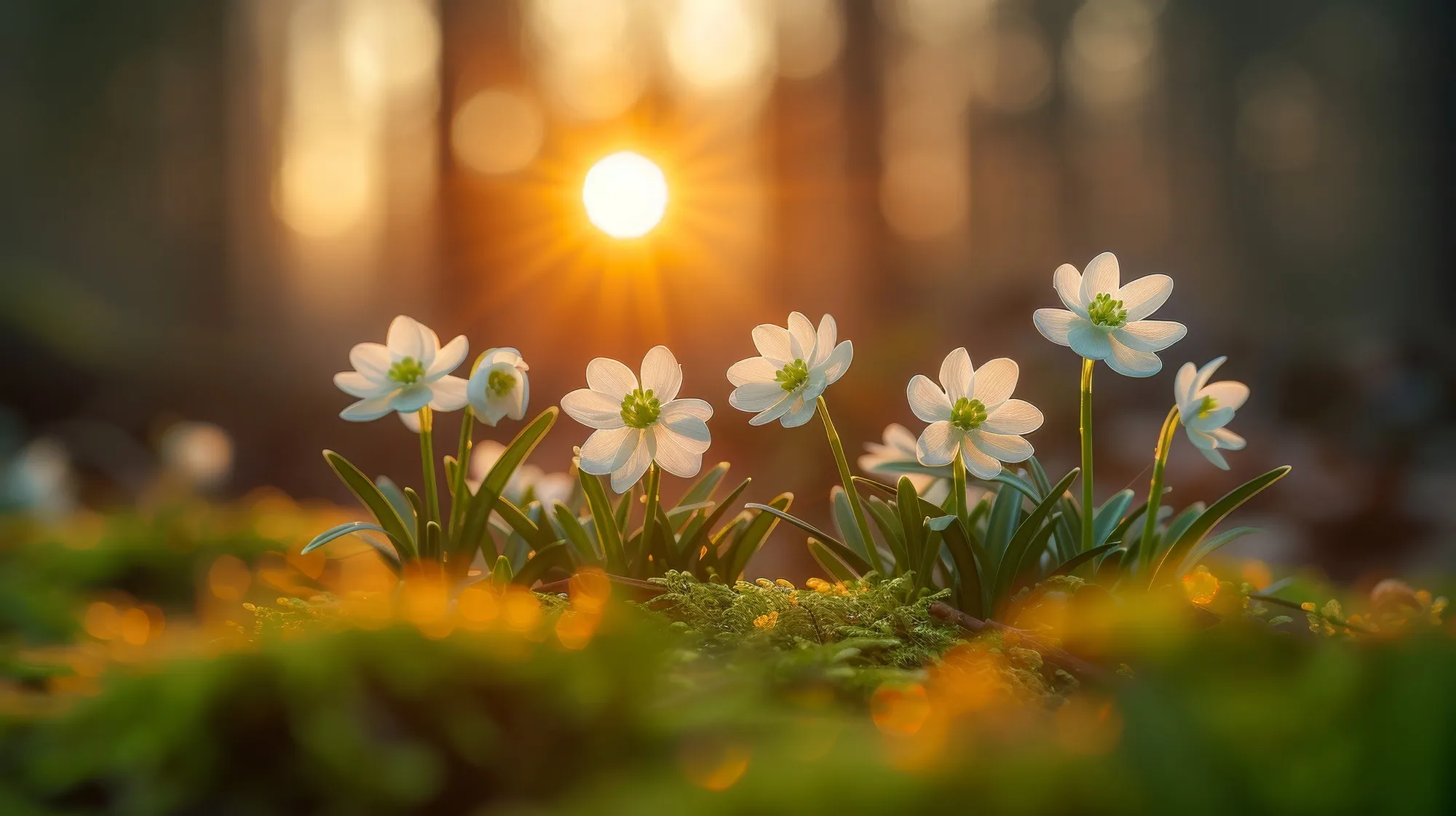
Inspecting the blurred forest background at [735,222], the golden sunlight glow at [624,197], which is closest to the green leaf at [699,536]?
the blurred forest background at [735,222]

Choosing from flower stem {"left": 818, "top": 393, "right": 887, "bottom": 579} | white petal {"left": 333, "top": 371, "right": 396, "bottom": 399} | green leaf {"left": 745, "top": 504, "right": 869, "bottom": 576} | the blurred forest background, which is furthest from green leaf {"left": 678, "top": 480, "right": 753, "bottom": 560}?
the blurred forest background

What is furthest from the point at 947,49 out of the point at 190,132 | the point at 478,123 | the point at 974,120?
the point at 190,132

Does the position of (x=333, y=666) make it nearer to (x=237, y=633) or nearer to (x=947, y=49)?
(x=237, y=633)

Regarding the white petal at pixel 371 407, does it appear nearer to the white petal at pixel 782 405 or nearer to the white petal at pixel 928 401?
the white petal at pixel 782 405

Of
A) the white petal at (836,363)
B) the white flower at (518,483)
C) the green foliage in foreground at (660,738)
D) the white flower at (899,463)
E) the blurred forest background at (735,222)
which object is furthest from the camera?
the blurred forest background at (735,222)

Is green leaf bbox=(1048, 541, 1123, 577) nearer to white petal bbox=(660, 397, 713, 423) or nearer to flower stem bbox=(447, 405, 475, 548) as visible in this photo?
white petal bbox=(660, 397, 713, 423)
